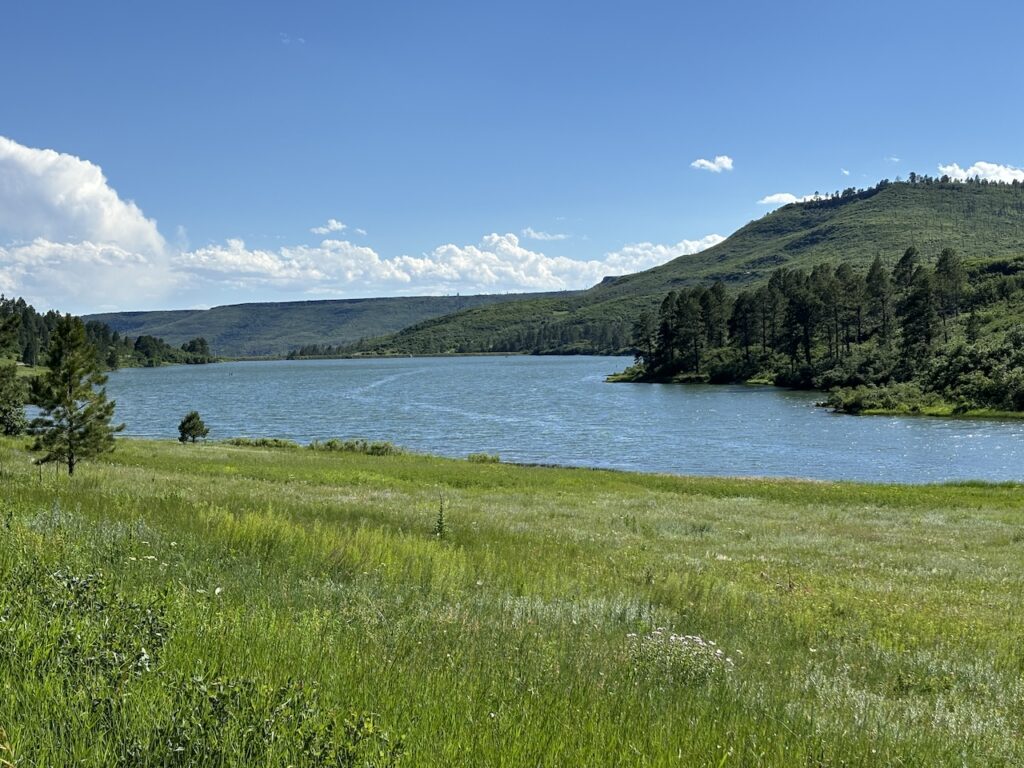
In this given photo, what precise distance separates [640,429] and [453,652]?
67.4m

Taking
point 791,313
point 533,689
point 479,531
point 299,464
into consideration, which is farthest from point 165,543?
point 791,313

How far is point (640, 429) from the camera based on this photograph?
7125 cm

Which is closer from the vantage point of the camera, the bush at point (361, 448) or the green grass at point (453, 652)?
the green grass at point (453, 652)

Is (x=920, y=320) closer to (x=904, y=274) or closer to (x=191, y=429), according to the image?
(x=904, y=274)

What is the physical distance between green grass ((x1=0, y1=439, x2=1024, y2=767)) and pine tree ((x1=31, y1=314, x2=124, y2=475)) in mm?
17516

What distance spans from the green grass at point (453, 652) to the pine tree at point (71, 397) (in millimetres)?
17516

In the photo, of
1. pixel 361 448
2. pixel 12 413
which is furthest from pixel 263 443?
pixel 12 413

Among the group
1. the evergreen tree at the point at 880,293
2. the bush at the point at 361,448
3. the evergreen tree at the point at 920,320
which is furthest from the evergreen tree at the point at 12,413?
the evergreen tree at the point at 880,293

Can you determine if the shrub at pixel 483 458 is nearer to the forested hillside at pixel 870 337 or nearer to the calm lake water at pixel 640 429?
the calm lake water at pixel 640 429

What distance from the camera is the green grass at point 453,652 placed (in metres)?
3.27

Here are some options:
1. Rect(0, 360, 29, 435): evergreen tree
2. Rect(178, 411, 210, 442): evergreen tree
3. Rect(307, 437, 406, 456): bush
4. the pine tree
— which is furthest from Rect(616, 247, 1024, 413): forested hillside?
Rect(0, 360, 29, 435): evergreen tree

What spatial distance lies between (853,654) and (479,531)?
9061mm

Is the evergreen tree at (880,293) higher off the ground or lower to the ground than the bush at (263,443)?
higher

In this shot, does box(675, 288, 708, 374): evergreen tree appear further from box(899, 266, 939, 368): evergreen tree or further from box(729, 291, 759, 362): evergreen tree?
box(899, 266, 939, 368): evergreen tree
